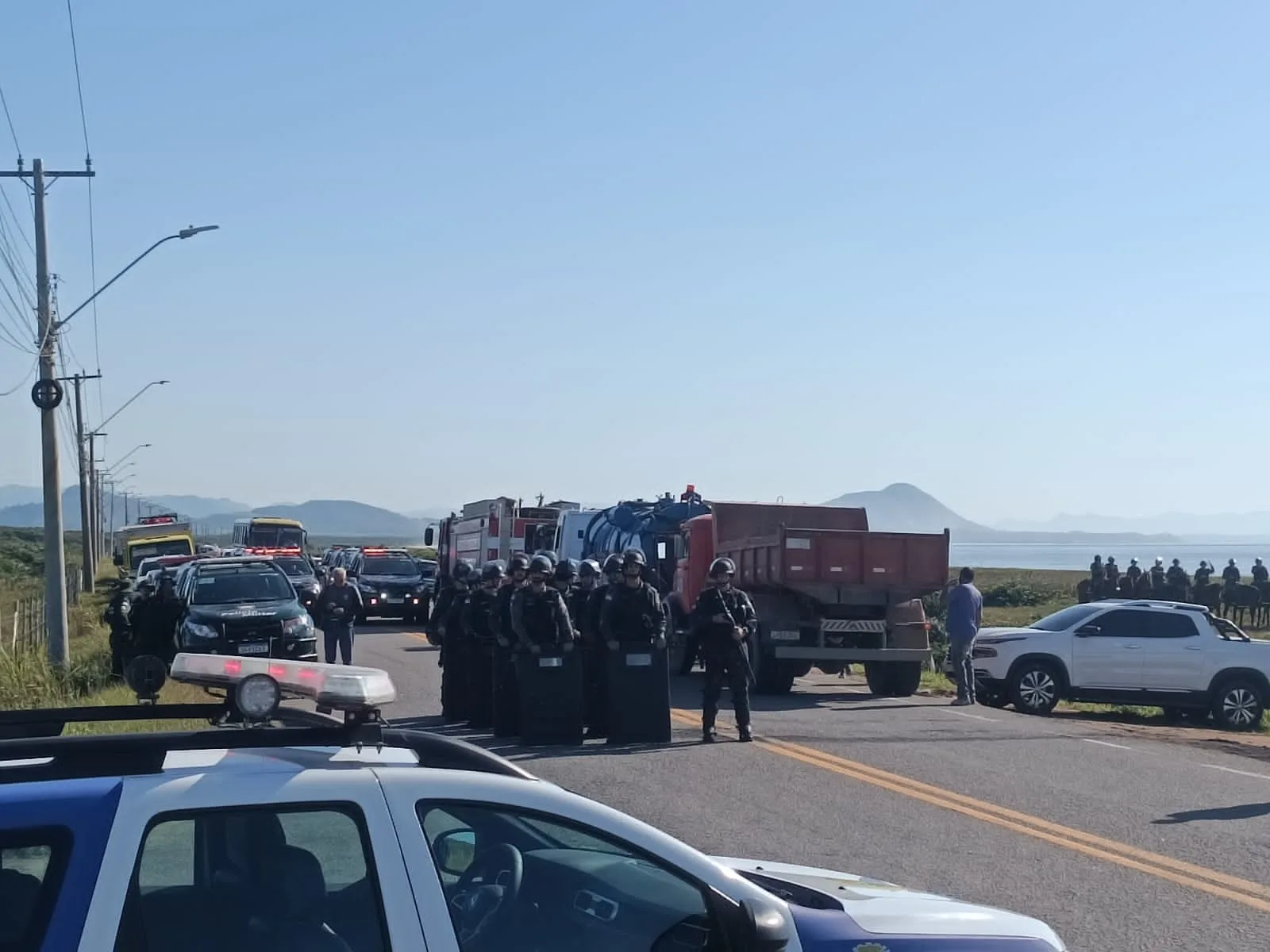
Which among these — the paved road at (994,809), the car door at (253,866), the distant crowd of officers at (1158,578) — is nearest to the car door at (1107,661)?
the paved road at (994,809)

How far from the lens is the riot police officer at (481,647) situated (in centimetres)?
1608

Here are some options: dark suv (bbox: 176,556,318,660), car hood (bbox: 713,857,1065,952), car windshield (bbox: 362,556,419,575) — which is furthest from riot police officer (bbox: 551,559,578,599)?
car windshield (bbox: 362,556,419,575)

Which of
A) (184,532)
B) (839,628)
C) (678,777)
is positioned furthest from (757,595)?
(184,532)

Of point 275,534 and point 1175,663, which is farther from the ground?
point 275,534

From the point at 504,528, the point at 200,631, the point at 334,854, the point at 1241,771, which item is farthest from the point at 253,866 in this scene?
the point at 504,528

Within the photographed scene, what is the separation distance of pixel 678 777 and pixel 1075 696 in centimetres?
945

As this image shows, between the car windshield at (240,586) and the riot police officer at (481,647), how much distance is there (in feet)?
22.6

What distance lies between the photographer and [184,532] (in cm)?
5781

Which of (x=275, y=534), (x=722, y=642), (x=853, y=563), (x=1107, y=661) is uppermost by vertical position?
(x=275, y=534)

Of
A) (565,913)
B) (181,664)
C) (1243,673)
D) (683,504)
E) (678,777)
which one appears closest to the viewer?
(565,913)

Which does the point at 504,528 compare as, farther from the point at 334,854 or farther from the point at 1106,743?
the point at 334,854

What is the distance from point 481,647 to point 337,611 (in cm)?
421

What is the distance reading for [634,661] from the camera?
1487 centimetres

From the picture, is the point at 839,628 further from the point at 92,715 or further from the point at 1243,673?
the point at 92,715
